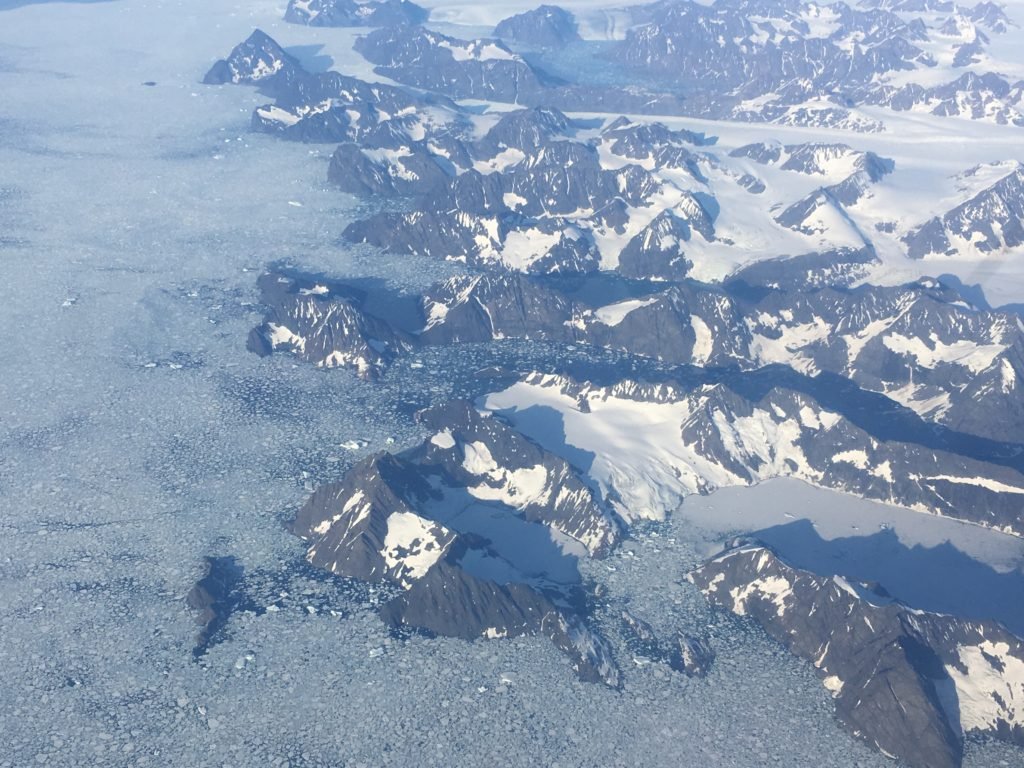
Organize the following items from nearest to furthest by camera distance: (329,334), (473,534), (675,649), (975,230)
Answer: (675,649), (473,534), (329,334), (975,230)

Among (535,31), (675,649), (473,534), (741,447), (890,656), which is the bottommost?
(535,31)

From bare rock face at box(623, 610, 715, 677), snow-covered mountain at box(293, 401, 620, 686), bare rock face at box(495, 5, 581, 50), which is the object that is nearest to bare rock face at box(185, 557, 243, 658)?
snow-covered mountain at box(293, 401, 620, 686)

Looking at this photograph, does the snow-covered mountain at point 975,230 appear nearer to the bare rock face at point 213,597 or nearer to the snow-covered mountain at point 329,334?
the snow-covered mountain at point 329,334

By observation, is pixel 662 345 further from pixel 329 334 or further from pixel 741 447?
pixel 329 334

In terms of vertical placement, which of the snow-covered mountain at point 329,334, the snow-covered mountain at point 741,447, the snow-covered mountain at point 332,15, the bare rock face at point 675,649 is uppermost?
the snow-covered mountain at point 741,447

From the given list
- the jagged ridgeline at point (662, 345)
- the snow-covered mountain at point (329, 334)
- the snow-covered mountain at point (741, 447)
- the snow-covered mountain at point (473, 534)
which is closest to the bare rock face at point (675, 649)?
the jagged ridgeline at point (662, 345)

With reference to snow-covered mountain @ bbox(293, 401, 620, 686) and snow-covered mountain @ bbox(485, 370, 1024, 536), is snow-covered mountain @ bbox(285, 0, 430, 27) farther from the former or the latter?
snow-covered mountain @ bbox(293, 401, 620, 686)

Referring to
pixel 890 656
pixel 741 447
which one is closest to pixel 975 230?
pixel 741 447
